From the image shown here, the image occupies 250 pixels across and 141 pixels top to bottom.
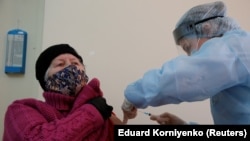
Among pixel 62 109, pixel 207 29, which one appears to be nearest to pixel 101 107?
pixel 62 109

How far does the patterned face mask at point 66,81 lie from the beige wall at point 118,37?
16.0 inches

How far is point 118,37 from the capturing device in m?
1.49

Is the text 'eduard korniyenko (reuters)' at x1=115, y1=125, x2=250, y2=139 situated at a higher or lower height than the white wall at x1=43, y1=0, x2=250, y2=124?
lower

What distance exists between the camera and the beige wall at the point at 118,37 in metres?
1.45

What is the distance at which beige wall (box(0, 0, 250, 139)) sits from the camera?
1.45m

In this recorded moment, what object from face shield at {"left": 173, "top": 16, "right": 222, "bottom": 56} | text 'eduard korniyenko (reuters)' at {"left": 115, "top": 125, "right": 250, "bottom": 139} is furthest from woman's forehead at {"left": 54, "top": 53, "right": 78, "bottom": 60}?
face shield at {"left": 173, "top": 16, "right": 222, "bottom": 56}

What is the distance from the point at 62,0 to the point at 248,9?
1335 millimetres

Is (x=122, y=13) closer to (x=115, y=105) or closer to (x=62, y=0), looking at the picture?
(x=62, y=0)

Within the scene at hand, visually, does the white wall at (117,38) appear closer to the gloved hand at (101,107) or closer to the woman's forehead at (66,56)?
the woman's forehead at (66,56)

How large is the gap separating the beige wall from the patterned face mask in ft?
1.33

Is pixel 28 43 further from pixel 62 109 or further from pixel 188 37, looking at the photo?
pixel 188 37

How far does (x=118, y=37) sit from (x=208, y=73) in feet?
2.42

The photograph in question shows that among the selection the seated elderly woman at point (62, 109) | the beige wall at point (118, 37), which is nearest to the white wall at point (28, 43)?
the beige wall at point (118, 37)

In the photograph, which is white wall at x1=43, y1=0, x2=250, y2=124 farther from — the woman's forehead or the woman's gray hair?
the woman's gray hair
